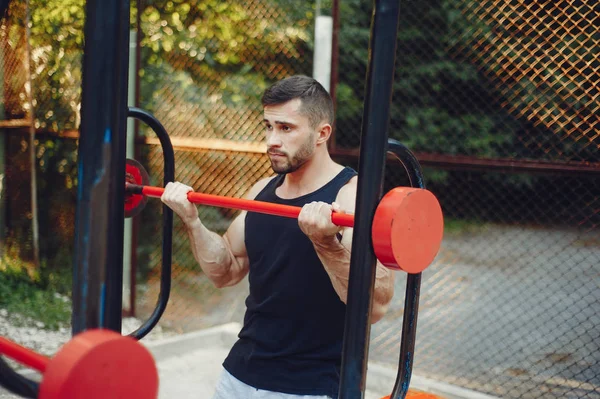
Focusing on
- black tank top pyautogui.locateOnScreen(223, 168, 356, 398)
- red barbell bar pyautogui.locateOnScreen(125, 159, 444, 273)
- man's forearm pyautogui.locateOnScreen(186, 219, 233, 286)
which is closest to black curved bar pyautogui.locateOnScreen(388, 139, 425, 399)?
red barbell bar pyautogui.locateOnScreen(125, 159, 444, 273)

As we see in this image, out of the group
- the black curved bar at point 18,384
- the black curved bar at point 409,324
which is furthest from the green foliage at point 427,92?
the black curved bar at point 18,384

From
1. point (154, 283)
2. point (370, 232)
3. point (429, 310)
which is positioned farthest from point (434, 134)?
point (370, 232)

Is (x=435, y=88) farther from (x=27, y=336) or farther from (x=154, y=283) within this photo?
(x=27, y=336)

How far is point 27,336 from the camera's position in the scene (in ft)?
14.0

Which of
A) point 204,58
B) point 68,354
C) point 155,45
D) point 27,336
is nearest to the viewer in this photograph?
point 68,354

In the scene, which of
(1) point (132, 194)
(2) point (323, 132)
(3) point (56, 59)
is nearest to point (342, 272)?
(2) point (323, 132)

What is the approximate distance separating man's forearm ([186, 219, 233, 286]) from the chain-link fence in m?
1.88

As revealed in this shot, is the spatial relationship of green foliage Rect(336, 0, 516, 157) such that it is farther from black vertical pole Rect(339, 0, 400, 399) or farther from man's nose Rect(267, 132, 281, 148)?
black vertical pole Rect(339, 0, 400, 399)

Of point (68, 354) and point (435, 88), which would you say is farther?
point (435, 88)

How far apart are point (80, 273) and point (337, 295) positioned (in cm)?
92

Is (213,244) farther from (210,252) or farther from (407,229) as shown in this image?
(407,229)

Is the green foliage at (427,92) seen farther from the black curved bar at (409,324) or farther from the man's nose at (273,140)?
the black curved bar at (409,324)

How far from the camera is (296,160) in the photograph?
190cm

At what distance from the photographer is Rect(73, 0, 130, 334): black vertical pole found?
1.08m
